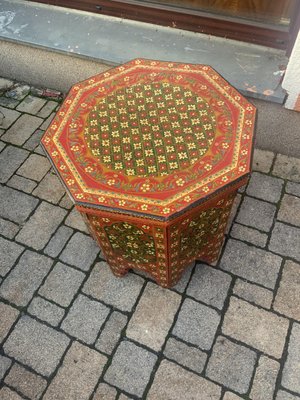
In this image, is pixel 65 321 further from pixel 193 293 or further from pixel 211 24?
pixel 211 24

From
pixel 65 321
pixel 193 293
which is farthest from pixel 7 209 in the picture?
pixel 193 293

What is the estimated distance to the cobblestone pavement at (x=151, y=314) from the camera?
7.97ft

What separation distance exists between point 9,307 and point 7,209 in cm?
94

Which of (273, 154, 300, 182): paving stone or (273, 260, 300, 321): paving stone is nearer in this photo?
(273, 260, 300, 321): paving stone

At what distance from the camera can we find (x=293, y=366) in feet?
7.92

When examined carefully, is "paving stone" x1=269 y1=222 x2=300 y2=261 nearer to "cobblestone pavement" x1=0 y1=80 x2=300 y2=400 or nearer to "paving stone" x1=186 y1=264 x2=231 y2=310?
"cobblestone pavement" x1=0 y1=80 x2=300 y2=400

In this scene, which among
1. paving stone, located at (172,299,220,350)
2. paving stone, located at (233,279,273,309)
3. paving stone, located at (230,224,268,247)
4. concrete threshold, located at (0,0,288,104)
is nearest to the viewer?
paving stone, located at (172,299,220,350)

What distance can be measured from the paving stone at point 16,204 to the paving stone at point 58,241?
14.8 inches

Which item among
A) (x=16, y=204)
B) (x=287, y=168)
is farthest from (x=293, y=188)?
(x=16, y=204)

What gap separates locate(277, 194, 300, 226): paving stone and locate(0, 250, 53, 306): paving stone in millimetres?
1996

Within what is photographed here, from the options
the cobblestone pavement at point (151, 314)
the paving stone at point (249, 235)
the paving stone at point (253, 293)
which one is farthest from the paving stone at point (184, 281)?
the paving stone at point (249, 235)

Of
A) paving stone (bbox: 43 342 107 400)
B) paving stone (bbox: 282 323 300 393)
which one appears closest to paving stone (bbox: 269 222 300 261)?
paving stone (bbox: 282 323 300 393)

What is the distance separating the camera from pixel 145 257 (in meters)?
2.33

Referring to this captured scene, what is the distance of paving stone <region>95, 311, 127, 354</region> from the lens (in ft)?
8.45
